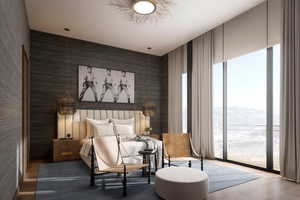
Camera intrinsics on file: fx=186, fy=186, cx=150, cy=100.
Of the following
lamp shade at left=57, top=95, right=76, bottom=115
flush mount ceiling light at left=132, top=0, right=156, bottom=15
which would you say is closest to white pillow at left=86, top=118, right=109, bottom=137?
lamp shade at left=57, top=95, right=76, bottom=115

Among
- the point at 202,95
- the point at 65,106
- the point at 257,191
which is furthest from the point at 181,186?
the point at 65,106

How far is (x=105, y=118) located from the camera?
17.7ft

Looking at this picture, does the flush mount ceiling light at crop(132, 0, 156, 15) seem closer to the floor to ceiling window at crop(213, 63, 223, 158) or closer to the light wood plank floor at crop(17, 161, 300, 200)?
the floor to ceiling window at crop(213, 63, 223, 158)

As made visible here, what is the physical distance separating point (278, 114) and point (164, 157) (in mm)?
2359

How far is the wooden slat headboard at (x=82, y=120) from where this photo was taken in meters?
4.84

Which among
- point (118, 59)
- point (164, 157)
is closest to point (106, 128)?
A: point (164, 157)

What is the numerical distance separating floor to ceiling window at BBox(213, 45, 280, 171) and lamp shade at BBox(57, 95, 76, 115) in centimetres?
374

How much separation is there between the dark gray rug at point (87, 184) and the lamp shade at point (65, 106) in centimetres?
136

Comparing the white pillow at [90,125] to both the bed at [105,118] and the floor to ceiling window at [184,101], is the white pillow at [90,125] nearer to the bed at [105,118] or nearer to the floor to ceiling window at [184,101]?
the bed at [105,118]

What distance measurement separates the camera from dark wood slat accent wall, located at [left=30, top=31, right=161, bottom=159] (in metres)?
4.77

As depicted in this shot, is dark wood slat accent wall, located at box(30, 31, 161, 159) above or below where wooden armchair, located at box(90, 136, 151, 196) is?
above

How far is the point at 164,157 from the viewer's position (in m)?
3.69

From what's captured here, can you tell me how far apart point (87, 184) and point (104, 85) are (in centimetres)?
318

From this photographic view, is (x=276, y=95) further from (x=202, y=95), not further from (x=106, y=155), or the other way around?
(x=106, y=155)
